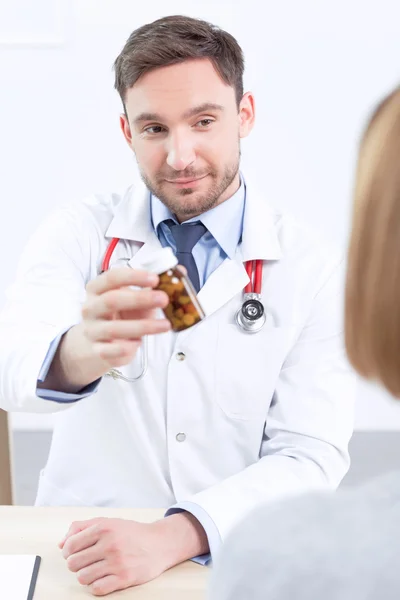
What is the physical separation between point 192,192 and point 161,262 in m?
0.64

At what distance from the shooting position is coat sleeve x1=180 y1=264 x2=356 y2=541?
1.38m

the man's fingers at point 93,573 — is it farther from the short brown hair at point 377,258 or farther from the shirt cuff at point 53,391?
the short brown hair at point 377,258

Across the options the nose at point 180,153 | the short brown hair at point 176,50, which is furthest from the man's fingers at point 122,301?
the short brown hair at point 176,50

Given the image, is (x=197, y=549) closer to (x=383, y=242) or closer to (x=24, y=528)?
(x=24, y=528)

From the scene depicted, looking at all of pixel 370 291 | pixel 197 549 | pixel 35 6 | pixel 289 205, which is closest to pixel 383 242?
pixel 370 291

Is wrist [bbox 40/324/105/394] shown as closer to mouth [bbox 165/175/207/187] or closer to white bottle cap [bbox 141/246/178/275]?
white bottle cap [bbox 141/246/178/275]

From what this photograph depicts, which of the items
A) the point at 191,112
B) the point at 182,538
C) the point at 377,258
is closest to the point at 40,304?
the point at 191,112

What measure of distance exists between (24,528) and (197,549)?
30cm

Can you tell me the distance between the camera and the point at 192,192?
171 cm

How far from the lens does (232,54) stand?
5.79 ft

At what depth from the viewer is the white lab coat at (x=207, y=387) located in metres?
1.60

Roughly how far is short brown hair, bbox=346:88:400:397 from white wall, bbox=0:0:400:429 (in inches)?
112

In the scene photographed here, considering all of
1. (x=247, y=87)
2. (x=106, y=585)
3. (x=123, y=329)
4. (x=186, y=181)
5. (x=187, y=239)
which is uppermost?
(x=247, y=87)

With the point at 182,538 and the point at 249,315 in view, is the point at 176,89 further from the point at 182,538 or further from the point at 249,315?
the point at 182,538
